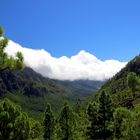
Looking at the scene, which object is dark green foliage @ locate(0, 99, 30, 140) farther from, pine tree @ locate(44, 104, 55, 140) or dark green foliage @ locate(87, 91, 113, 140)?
pine tree @ locate(44, 104, 55, 140)

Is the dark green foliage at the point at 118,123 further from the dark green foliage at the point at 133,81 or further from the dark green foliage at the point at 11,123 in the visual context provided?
the dark green foliage at the point at 133,81

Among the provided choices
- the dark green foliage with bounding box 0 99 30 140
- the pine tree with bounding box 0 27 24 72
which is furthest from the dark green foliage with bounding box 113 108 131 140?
the pine tree with bounding box 0 27 24 72

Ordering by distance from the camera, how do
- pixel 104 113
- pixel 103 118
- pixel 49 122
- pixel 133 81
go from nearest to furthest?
pixel 104 113, pixel 103 118, pixel 49 122, pixel 133 81

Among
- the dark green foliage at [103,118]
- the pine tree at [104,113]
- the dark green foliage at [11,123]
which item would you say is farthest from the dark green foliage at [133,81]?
the dark green foliage at [11,123]

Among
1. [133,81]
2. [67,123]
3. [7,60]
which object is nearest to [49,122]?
[67,123]

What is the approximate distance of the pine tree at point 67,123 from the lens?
290ft

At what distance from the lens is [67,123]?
8875 centimetres

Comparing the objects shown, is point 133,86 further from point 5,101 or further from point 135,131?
point 5,101

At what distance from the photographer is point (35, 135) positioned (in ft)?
397

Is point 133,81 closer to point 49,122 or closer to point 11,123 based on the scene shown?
point 49,122

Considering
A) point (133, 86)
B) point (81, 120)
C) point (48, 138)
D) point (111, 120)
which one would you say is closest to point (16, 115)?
point (111, 120)

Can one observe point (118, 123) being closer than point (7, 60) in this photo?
No

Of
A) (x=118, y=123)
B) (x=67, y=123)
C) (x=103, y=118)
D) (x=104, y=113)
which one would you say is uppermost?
(x=104, y=113)

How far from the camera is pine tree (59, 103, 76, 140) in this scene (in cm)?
8844
